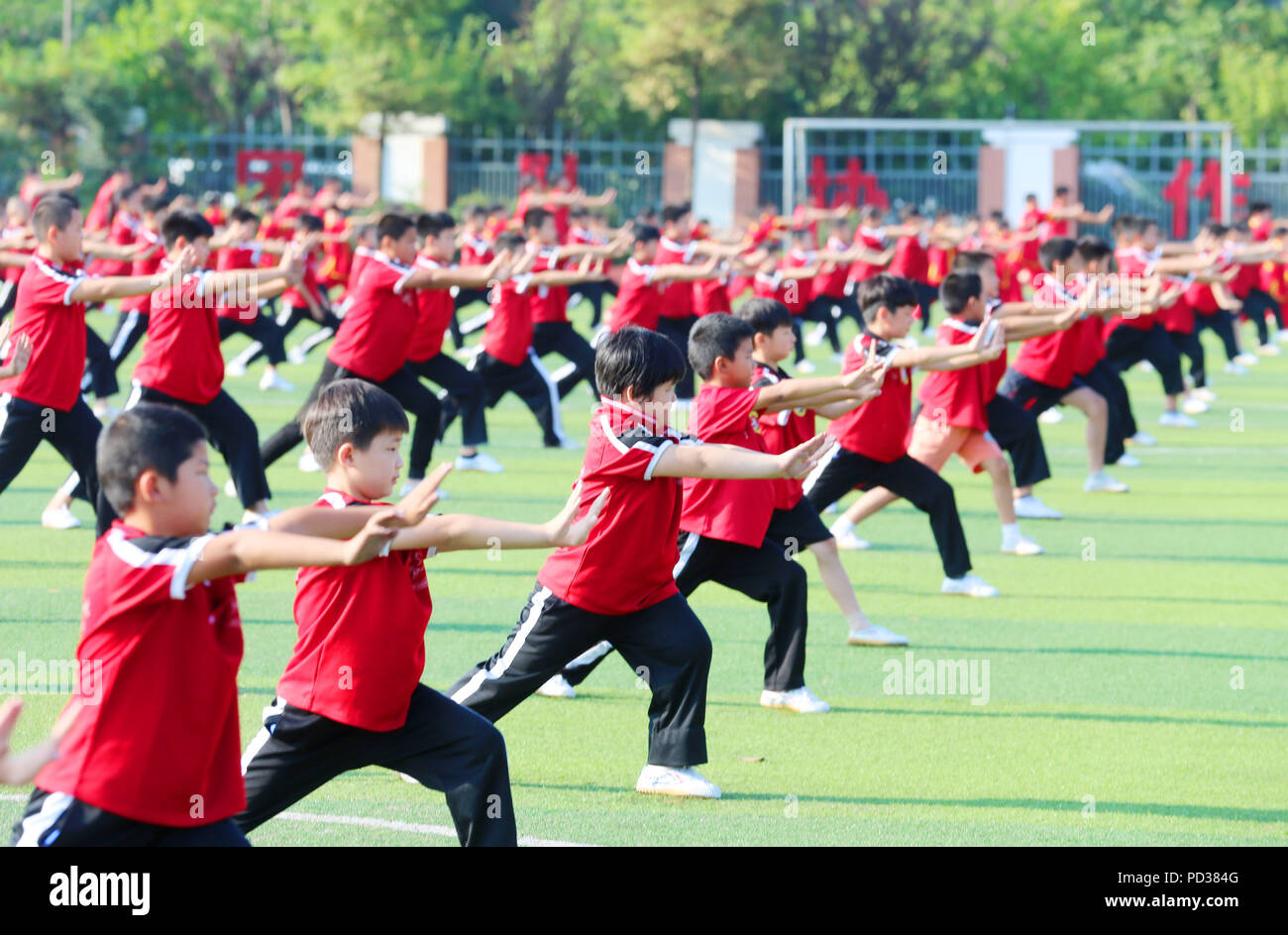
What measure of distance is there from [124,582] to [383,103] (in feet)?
119

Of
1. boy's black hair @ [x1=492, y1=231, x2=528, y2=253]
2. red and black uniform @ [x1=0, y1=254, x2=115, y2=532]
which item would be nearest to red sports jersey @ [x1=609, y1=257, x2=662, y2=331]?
boy's black hair @ [x1=492, y1=231, x2=528, y2=253]

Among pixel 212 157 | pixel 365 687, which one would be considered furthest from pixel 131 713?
pixel 212 157

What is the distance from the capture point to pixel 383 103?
127 feet

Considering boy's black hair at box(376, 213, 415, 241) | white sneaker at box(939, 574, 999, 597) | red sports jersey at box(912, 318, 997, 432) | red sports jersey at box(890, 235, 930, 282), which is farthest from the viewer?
red sports jersey at box(890, 235, 930, 282)

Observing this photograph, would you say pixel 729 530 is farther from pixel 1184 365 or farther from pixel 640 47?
pixel 640 47

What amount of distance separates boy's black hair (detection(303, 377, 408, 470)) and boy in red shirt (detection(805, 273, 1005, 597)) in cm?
391

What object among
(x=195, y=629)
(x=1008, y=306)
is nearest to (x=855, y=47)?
(x=1008, y=306)

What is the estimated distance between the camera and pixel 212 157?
3938cm

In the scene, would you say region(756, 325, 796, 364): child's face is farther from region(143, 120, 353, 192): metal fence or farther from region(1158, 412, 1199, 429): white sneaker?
region(143, 120, 353, 192): metal fence

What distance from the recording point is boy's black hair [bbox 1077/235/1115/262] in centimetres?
1247

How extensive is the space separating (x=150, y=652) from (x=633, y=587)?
203 cm

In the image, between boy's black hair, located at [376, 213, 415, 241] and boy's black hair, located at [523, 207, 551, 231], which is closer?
boy's black hair, located at [376, 213, 415, 241]
